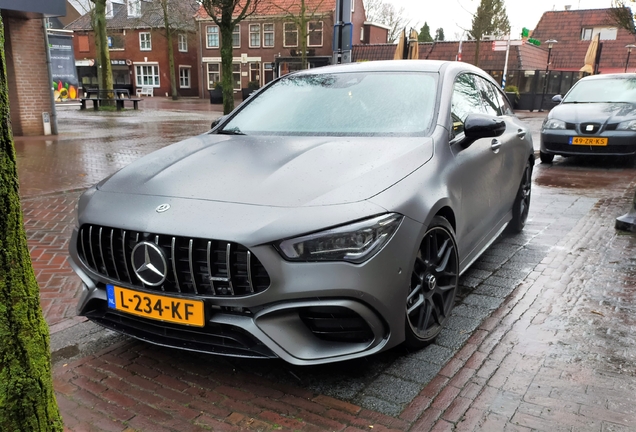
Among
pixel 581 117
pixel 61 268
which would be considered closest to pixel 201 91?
pixel 581 117

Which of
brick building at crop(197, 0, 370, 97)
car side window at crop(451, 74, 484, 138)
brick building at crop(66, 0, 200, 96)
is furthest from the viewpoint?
brick building at crop(66, 0, 200, 96)

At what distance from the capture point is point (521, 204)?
5328mm

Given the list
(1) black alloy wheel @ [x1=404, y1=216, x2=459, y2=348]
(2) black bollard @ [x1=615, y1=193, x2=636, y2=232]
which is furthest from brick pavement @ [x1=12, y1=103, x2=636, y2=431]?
(2) black bollard @ [x1=615, y1=193, x2=636, y2=232]

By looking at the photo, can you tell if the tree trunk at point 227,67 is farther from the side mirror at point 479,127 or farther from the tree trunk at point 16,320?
the tree trunk at point 16,320

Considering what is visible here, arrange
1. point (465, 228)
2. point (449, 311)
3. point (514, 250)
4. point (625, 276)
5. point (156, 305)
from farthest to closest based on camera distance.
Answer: point (514, 250)
point (625, 276)
point (465, 228)
point (449, 311)
point (156, 305)

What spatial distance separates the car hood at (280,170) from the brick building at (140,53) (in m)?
46.6

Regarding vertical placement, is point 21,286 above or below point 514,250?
above

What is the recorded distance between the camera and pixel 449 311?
316cm

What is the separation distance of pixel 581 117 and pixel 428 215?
25.7 ft

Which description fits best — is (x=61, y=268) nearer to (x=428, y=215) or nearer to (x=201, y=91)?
(x=428, y=215)

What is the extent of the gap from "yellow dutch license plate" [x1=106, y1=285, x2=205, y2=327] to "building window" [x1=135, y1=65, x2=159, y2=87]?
4945cm

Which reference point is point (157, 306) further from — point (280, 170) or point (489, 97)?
point (489, 97)

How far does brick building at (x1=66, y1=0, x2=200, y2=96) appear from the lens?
1866 inches

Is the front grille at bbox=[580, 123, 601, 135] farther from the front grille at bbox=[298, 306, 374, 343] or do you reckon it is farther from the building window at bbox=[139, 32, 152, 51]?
the building window at bbox=[139, 32, 152, 51]
